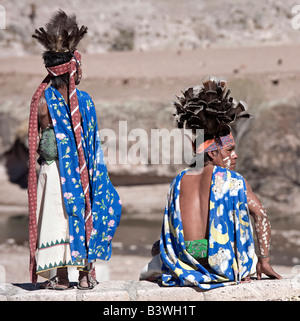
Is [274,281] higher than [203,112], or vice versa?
[203,112]

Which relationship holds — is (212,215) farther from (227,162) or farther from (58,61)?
(58,61)

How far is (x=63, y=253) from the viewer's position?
3.94 meters

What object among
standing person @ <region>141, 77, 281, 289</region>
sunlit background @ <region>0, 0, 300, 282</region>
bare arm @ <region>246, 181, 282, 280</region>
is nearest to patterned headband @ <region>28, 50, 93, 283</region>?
standing person @ <region>141, 77, 281, 289</region>

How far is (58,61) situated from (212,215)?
134cm

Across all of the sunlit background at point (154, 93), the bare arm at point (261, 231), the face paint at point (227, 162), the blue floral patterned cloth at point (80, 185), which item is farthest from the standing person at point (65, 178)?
the sunlit background at point (154, 93)

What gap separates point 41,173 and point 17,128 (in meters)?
16.3

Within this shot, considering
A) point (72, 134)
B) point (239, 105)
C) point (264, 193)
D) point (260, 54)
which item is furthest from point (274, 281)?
point (260, 54)

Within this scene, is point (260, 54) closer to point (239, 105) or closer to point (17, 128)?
point (17, 128)

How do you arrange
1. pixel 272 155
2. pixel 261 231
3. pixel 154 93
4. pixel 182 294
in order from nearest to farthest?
pixel 182 294 → pixel 261 231 → pixel 272 155 → pixel 154 93

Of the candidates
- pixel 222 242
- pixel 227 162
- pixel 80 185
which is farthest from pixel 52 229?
pixel 227 162

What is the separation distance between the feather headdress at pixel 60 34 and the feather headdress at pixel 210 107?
0.77 metres

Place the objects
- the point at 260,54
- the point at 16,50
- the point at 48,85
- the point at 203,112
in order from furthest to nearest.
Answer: the point at 16,50 < the point at 260,54 < the point at 48,85 < the point at 203,112

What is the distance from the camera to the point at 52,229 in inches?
156
